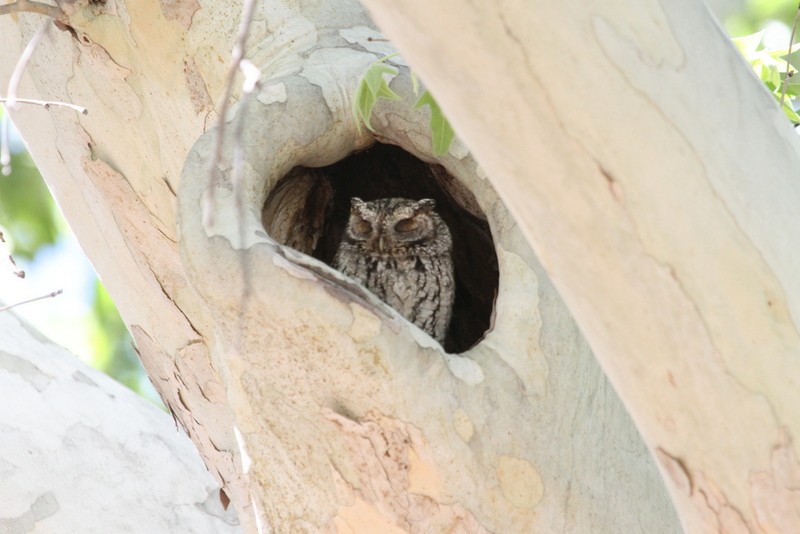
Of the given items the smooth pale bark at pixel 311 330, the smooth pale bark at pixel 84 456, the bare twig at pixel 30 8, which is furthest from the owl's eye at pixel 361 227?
the bare twig at pixel 30 8

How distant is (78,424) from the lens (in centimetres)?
328

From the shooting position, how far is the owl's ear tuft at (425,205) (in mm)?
3434

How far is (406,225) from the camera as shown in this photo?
3.51 m

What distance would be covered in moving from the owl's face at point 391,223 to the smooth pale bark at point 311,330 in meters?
0.63

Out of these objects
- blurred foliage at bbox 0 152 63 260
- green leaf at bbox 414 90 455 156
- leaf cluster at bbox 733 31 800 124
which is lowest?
leaf cluster at bbox 733 31 800 124

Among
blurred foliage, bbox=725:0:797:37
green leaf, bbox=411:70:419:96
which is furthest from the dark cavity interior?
blurred foliage, bbox=725:0:797:37

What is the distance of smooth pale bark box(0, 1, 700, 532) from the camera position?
2.02 m

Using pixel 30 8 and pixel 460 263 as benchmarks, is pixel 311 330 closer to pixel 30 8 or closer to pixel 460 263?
pixel 30 8

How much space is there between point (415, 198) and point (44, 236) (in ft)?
8.45

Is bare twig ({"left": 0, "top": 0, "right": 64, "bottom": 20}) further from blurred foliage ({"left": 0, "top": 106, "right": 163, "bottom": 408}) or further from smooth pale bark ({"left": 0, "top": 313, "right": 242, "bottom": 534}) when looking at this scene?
blurred foliage ({"left": 0, "top": 106, "right": 163, "bottom": 408})

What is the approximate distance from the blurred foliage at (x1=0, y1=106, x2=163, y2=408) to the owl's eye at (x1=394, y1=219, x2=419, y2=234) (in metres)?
2.35

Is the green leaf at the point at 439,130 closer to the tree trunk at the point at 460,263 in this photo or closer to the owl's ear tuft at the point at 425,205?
the tree trunk at the point at 460,263

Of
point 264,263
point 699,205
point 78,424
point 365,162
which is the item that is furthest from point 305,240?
point 699,205

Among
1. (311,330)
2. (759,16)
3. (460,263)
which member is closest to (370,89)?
(311,330)
